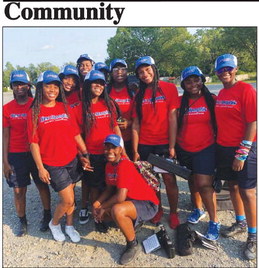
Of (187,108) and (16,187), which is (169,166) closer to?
(187,108)

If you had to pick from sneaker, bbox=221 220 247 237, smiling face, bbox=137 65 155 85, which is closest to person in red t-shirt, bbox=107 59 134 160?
smiling face, bbox=137 65 155 85

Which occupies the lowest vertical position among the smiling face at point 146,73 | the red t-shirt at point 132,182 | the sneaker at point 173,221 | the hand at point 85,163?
the sneaker at point 173,221

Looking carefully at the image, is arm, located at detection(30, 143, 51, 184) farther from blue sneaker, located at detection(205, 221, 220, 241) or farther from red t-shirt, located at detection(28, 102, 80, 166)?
blue sneaker, located at detection(205, 221, 220, 241)

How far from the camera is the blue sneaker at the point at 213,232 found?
134 inches

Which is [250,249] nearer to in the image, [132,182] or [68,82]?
[132,182]

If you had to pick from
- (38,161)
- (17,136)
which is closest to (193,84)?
(38,161)

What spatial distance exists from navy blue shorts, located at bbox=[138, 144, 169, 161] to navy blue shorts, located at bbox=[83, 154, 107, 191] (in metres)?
0.56

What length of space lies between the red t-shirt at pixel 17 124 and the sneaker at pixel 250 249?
3.20 meters

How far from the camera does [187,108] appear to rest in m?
3.47

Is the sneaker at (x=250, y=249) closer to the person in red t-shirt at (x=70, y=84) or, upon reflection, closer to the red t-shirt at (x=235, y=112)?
the red t-shirt at (x=235, y=112)

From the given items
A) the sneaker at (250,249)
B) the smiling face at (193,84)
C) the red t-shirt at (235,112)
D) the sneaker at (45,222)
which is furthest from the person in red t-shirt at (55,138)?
the sneaker at (250,249)

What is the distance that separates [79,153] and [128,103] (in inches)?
43.2

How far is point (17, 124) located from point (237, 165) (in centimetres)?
295

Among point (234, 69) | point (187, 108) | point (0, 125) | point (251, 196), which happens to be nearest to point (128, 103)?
point (187, 108)
